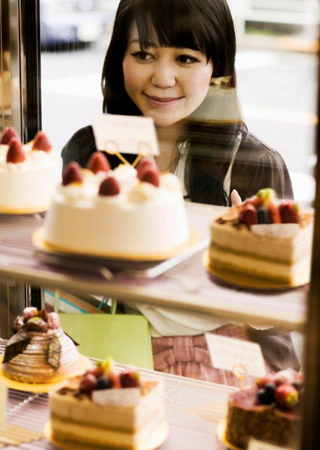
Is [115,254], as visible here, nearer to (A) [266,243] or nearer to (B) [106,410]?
(A) [266,243]

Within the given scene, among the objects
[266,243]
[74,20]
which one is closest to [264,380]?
[266,243]

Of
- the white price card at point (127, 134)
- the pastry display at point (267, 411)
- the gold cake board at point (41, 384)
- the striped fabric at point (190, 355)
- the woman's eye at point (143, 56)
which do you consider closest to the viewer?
the white price card at point (127, 134)

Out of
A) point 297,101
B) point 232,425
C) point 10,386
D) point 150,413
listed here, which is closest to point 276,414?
point 232,425


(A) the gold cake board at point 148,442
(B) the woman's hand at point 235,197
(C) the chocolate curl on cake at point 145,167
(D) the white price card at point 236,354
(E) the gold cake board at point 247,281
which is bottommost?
(A) the gold cake board at point 148,442

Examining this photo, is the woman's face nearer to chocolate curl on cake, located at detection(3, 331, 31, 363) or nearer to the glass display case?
the glass display case

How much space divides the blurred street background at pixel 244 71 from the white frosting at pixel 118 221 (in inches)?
16.4

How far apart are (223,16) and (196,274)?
0.90m

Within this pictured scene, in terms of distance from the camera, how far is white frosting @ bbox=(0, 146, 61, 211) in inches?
65.3

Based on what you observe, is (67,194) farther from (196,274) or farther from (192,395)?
(192,395)

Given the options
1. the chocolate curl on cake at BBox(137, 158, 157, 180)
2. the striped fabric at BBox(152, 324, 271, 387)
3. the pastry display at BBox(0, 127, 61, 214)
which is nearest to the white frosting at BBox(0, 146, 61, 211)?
the pastry display at BBox(0, 127, 61, 214)

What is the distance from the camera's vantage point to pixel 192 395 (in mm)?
1907

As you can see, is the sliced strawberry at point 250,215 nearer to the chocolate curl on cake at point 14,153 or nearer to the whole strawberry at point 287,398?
the whole strawberry at point 287,398

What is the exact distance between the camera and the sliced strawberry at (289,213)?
143 centimetres

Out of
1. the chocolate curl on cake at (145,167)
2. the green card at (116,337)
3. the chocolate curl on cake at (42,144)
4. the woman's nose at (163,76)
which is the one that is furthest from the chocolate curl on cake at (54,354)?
the woman's nose at (163,76)
